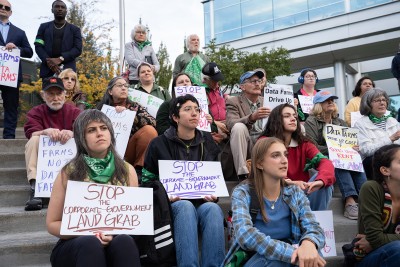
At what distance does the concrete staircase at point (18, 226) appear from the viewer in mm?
3250

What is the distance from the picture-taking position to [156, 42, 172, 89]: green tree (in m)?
14.8

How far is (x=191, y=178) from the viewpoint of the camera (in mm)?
3535

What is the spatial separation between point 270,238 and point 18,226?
2272 mm

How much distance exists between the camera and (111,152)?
9.98 feet

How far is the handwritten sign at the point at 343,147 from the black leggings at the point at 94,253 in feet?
8.39

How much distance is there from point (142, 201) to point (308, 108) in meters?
3.92

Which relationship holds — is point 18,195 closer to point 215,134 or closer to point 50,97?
point 50,97

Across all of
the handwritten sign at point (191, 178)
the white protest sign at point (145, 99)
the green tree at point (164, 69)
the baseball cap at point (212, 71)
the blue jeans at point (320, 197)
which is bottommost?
the blue jeans at point (320, 197)

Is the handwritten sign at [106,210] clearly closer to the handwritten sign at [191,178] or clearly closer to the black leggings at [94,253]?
the black leggings at [94,253]

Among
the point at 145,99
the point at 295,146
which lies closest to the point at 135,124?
the point at 145,99

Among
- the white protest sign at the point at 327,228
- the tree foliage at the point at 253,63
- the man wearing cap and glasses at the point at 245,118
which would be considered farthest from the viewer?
the tree foliage at the point at 253,63

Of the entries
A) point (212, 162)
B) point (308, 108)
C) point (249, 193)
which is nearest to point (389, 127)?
point (308, 108)

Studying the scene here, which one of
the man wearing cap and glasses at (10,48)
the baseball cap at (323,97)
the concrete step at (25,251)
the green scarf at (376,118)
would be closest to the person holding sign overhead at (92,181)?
the concrete step at (25,251)

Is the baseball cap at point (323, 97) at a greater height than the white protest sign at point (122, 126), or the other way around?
the baseball cap at point (323, 97)
